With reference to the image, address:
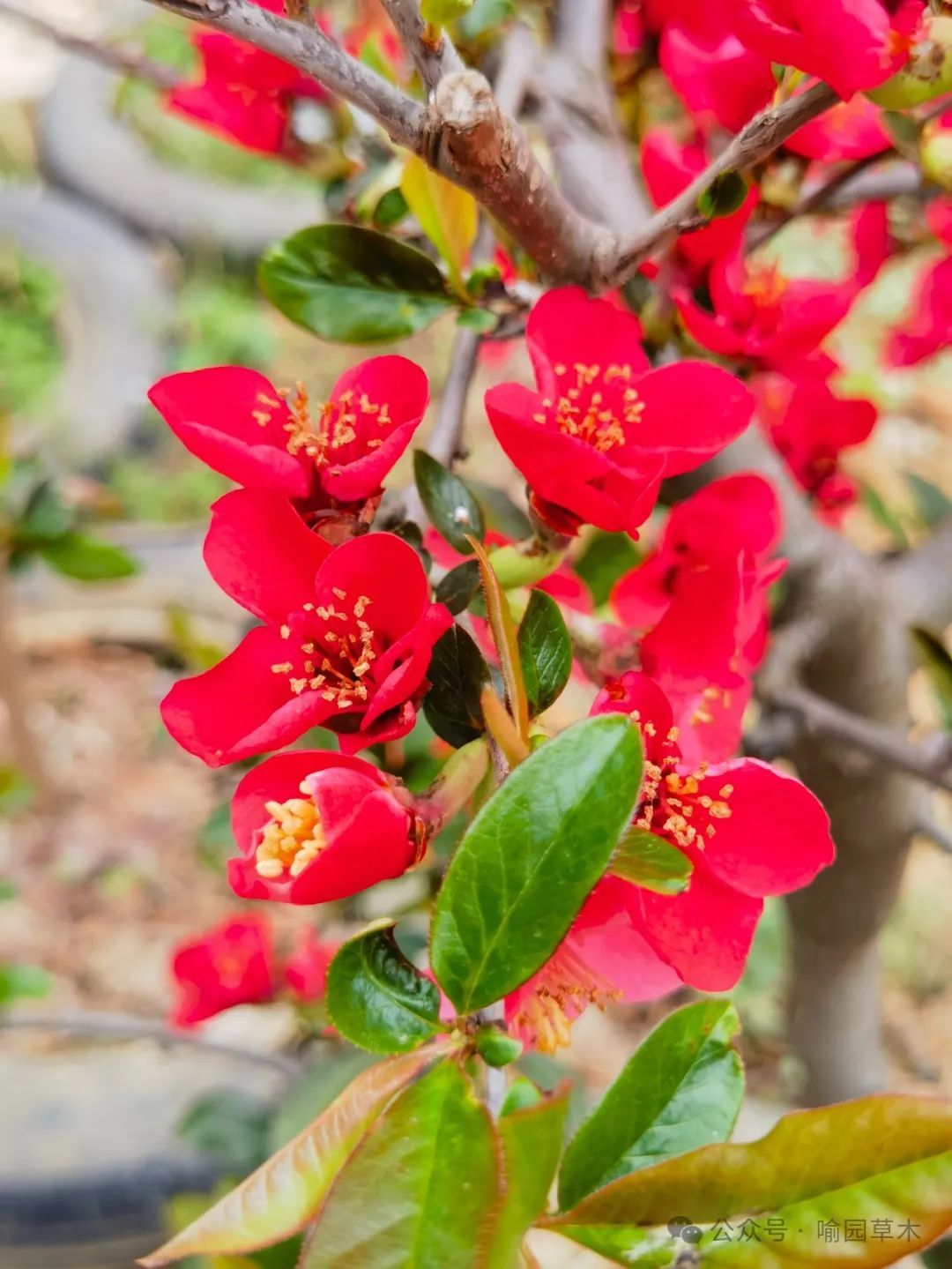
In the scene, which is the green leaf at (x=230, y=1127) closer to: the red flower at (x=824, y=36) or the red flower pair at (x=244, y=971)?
the red flower pair at (x=244, y=971)

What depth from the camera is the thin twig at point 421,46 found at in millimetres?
294

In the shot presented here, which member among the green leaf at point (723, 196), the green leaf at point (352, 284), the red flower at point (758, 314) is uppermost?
the green leaf at point (723, 196)

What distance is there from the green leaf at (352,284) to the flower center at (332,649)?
0.16 m

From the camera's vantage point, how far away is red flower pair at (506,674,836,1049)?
332 mm

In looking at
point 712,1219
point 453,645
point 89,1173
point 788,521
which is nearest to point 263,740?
point 453,645

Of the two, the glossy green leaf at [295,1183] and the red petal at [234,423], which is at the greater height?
the red petal at [234,423]

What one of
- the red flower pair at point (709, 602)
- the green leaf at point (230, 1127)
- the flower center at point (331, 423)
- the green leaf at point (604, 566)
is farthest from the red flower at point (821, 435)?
the green leaf at point (230, 1127)

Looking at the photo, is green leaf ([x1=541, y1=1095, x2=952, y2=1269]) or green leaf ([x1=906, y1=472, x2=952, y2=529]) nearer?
green leaf ([x1=541, y1=1095, x2=952, y2=1269])

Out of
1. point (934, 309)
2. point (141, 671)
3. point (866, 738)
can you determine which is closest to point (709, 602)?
point (866, 738)

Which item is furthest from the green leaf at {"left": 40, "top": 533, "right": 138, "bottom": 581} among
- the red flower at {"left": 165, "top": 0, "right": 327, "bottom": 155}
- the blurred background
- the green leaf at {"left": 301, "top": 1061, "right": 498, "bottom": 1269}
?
the green leaf at {"left": 301, "top": 1061, "right": 498, "bottom": 1269}

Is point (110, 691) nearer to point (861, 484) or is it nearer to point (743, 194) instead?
point (861, 484)

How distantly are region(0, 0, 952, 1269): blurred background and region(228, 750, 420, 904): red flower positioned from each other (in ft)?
0.82

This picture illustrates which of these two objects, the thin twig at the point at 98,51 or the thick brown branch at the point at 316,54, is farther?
the thin twig at the point at 98,51

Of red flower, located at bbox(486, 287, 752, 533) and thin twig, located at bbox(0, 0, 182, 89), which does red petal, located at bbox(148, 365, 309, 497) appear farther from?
thin twig, located at bbox(0, 0, 182, 89)
